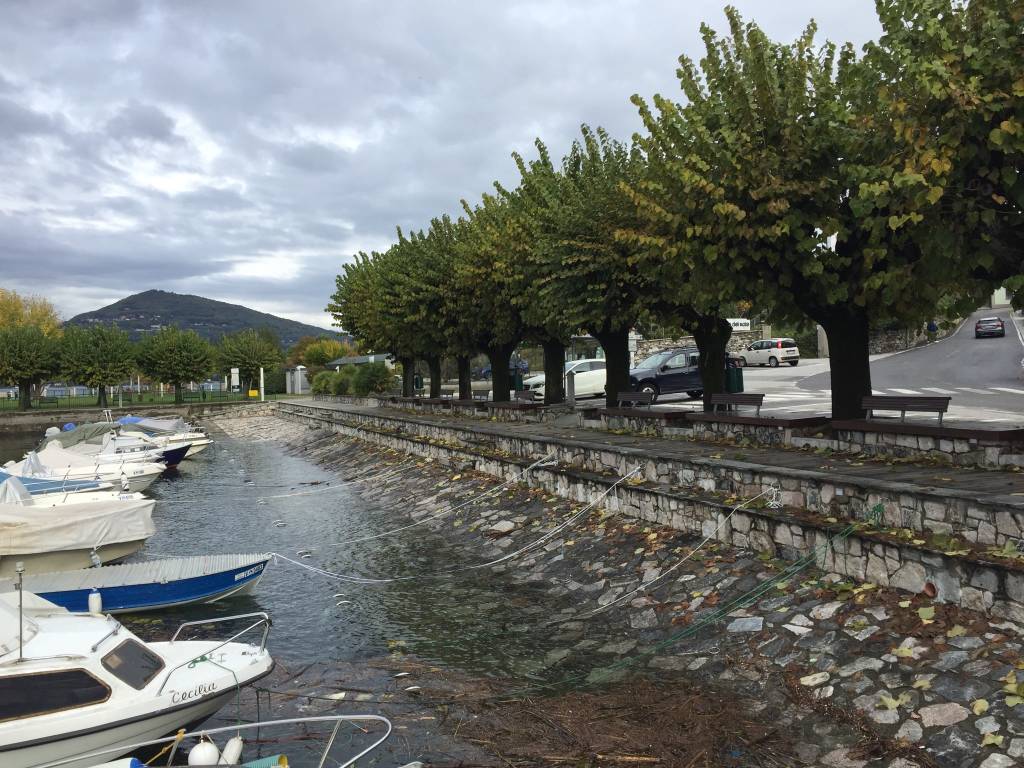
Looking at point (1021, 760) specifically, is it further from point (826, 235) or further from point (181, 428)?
point (181, 428)

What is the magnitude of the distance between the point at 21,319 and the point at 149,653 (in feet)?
337

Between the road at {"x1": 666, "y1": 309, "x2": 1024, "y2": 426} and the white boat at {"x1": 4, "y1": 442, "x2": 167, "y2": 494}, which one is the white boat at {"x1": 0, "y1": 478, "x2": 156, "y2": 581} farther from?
the road at {"x1": 666, "y1": 309, "x2": 1024, "y2": 426}

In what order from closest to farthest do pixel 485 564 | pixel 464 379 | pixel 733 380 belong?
pixel 485 564, pixel 733 380, pixel 464 379

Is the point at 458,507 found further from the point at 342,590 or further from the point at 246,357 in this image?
the point at 246,357

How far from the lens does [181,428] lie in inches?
1695

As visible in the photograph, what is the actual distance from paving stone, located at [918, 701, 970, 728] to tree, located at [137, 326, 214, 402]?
7961cm

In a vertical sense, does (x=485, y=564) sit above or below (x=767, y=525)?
below

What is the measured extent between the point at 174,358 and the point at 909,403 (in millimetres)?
75603

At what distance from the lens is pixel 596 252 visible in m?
20.0

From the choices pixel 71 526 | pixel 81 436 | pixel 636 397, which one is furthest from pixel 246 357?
pixel 71 526

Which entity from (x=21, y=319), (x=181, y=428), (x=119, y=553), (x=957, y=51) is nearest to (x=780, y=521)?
(x=957, y=51)

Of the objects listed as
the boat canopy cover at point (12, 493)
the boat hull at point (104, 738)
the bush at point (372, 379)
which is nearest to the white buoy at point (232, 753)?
the boat hull at point (104, 738)

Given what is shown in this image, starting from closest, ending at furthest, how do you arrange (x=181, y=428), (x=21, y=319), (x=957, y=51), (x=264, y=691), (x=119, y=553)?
(x=264, y=691)
(x=957, y=51)
(x=119, y=553)
(x=181, y=428)
(x=21, y=319)

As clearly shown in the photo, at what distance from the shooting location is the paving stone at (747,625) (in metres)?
9.31
